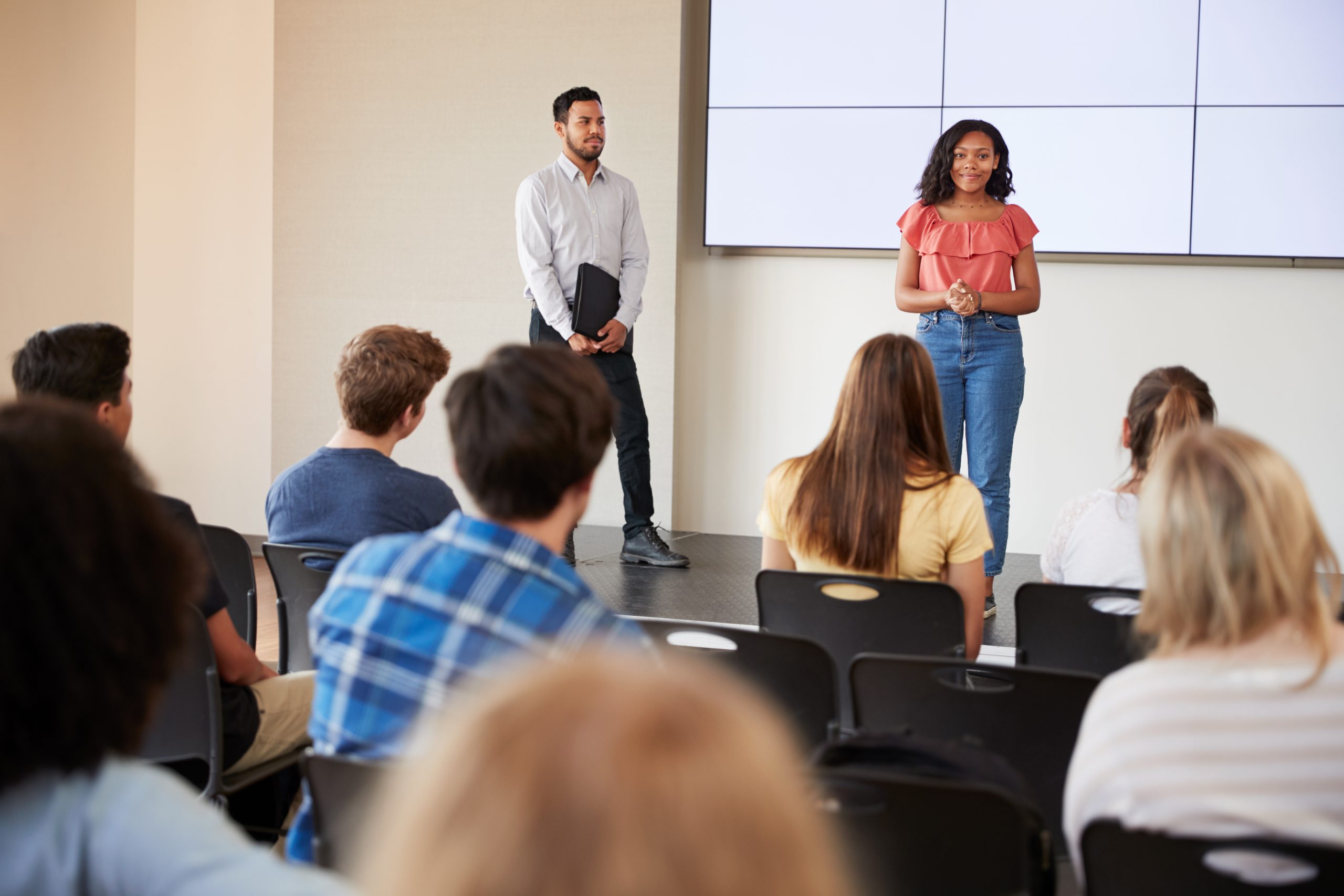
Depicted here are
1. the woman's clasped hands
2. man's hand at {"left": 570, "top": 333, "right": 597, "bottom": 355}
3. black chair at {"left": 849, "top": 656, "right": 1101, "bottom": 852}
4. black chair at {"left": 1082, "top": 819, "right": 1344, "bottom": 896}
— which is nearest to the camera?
black chair at {"left": 1082, "top": 819, "right": 1344, "bottom": 896}

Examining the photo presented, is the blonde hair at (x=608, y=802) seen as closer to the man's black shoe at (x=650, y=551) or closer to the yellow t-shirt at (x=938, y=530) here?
the yellow t-shirt at (x=938, y=530)

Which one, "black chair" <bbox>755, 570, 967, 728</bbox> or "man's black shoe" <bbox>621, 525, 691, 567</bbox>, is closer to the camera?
"black chair" <bbox>755, 570, 967, 728</bbox>

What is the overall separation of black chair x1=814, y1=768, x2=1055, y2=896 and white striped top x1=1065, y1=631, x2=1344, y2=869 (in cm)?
9

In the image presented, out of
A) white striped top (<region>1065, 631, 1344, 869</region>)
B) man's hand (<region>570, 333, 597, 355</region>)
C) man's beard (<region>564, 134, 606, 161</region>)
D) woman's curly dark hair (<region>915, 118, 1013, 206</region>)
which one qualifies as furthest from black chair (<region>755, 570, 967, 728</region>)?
man's beard (<region>564, 134, 606, 161</region>)

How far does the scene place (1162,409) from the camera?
2543 mm

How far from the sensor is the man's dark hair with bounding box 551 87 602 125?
465 centimetres

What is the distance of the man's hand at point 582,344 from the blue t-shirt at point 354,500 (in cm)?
200

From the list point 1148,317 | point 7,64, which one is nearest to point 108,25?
point 7,64

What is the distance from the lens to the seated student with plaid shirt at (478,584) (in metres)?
1.33

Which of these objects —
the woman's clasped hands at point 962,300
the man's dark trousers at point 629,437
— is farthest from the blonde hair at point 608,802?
the man's dark trousers at point 629,437

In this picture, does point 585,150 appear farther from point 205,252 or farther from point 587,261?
point 205,252

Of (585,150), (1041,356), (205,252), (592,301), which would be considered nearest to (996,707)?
(592,301)

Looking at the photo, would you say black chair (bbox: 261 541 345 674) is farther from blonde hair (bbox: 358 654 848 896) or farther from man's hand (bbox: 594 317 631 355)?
man's hand (bbox: 594 317 631 355)

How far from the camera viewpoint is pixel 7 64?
5445mm
